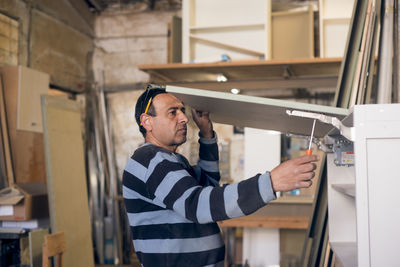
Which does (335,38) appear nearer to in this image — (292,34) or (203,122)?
(292,34)

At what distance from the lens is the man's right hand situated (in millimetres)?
1155

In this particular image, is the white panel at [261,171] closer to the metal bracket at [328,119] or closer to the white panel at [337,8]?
the white panel at [337,8]

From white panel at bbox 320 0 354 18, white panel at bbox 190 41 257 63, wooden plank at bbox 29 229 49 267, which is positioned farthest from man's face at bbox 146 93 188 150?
white panel at bbox 320 0 354 18

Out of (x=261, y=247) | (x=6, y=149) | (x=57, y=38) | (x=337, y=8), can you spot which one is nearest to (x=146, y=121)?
(x=6, y=149)

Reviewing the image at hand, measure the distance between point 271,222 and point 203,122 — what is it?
226cm

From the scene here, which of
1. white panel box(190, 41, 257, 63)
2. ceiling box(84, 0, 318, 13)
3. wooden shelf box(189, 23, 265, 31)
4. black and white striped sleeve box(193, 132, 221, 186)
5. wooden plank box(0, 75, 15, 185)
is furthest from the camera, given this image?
ceiling box(84, 0, 318, 13)

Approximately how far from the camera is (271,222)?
3900 millimetres

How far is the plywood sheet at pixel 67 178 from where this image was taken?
3371 millimetres

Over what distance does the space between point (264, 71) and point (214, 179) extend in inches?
95.9

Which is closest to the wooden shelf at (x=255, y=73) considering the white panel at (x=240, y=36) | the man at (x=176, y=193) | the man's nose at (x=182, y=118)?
the white panel at (x=240, y=36)

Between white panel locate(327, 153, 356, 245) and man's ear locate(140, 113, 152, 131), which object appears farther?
white panel locate(327, 153, 356, 245)

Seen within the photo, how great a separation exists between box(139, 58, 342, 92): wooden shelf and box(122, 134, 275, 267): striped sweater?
2.50 m

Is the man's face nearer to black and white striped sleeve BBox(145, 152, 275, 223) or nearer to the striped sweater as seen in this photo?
the striped sweater

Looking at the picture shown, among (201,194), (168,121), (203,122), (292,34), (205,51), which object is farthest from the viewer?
(205,51)
